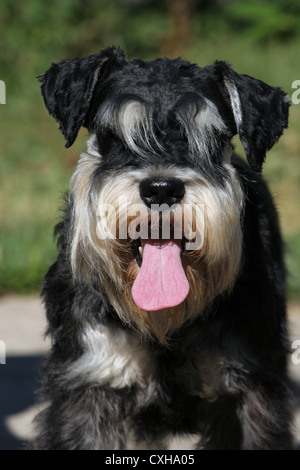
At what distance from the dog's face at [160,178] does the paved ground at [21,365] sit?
3.65 ft

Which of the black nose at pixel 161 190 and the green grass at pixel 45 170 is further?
the green grass at pixel 45 170

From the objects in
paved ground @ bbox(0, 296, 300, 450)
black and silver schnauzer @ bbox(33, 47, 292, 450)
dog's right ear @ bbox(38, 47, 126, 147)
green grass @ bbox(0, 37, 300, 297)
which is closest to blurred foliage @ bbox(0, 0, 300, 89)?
green grass @ bbox(0, 37, 300, 297)

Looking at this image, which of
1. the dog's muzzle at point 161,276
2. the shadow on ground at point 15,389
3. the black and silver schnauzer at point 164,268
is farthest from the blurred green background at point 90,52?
the dog's muzzle at point 161,276

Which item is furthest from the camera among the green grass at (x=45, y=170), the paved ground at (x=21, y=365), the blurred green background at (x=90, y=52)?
the blurred green background at (x=90, y=52)

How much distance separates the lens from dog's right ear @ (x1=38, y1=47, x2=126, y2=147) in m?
3.71

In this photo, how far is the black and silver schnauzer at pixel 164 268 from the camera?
3.36 metres

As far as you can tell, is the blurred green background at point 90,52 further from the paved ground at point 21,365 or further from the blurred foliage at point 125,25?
the paved ground at point 21,365

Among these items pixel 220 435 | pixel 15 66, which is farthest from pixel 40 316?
pixel 15 66

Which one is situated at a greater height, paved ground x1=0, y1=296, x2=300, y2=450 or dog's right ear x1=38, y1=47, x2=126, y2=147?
dog's right ear x1=38, y1=47, x2=126, y2=147

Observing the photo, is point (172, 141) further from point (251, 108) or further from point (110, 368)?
point (110, 368)

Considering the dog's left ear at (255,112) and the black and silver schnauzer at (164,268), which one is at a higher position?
the dog's left ear at (255,112)

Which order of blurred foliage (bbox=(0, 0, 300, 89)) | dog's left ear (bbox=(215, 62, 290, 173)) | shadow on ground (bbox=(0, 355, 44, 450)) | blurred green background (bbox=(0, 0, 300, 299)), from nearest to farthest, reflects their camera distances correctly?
dog's left ear (bbox=(215, 62, 290, 173)) → shadow on ground (bbox=(0, 355, 44, 450)) → blurred green background (bbox=(0, 0, 300, 299)) → blurred foliage (bbox=(0, 0, 300, 89))

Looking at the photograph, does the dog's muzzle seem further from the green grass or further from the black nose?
the green grass

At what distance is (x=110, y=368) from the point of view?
364 cm
